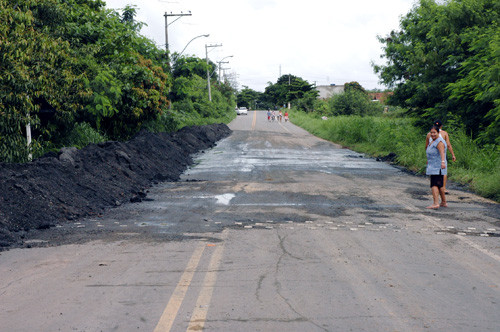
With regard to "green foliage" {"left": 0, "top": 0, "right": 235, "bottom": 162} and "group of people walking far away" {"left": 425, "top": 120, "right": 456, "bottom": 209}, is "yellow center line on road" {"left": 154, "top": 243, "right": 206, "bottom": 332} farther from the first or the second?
"green foliage" {"left": 0, "top": 0, "right": 235, "bottom": 162}

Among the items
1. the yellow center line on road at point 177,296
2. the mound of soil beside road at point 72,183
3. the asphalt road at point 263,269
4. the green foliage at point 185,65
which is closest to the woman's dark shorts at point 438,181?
the asphalt road at point 263,269

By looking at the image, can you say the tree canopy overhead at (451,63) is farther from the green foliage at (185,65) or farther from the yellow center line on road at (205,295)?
the yellow center line on road at (205,295)

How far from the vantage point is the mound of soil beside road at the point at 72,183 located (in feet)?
27.5

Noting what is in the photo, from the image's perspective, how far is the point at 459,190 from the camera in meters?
13.1

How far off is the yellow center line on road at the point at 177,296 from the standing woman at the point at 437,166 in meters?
5.85

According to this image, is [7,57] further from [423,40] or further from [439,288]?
[423,40]

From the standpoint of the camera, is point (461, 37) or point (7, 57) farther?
point (461, 37)

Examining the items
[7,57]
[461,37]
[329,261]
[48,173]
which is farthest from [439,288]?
[461,37]

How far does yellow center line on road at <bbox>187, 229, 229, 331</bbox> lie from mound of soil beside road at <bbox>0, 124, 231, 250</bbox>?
3087mm

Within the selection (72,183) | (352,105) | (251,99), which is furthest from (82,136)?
(251,99)

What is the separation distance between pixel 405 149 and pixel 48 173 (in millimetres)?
14858

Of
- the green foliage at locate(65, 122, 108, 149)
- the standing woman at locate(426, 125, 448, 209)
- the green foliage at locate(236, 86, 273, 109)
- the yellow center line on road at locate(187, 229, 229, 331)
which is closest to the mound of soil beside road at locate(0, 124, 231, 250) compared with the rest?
the green foliage at locate(65, 122, 108, 149)

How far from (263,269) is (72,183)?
618 cm

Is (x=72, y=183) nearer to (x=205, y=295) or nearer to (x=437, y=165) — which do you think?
(x=205, y=295)
